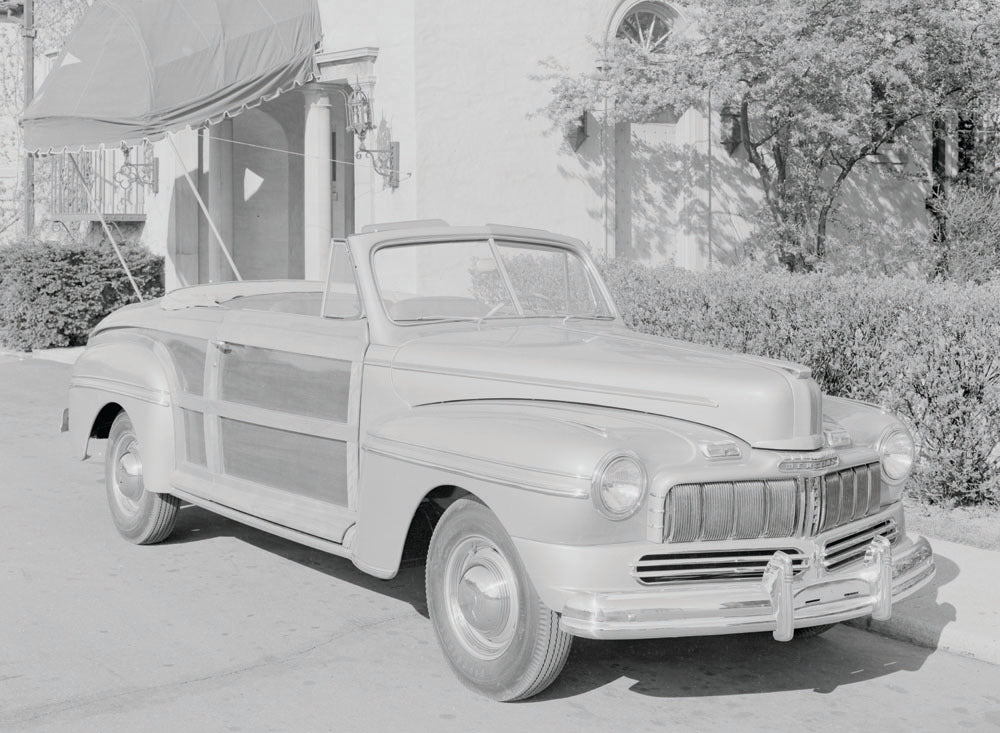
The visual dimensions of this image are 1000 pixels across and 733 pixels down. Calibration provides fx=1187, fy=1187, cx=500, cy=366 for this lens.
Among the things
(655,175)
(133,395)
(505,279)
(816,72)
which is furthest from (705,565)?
(655,175)

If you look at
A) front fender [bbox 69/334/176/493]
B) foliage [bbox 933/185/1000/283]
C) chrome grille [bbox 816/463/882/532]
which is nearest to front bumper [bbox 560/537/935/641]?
chrome grille [bbox 816/463/882/532]

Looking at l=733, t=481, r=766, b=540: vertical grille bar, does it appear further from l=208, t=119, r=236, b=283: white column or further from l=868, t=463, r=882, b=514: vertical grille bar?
l=208, t=119, r=236, b=283: white column

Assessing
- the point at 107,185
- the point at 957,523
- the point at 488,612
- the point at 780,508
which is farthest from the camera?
the point at 107,185

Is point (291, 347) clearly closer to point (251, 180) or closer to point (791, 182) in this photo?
point (791, 182)

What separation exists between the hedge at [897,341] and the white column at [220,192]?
10578 mm

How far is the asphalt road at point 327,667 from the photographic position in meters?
4.26

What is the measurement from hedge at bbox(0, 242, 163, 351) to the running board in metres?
11.5

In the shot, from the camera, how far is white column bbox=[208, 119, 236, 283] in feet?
59.8

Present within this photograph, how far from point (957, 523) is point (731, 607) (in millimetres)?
3755

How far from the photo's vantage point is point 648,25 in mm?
17609

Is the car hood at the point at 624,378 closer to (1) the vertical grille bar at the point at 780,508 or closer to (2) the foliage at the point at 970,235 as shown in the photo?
(1) the vertical grille bar at the point at 780,508

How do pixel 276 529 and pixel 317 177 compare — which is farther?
pixel 317 177

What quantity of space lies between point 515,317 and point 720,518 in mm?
1777

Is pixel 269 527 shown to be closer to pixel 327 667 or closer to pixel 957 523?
pixel 327 667
